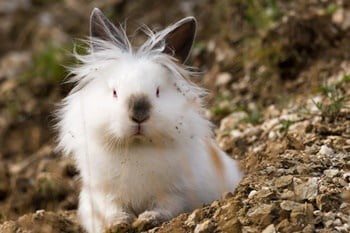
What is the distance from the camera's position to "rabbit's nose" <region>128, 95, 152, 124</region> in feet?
16.1

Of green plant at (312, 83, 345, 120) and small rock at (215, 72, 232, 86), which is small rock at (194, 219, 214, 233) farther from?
small rock at (215, 72, 232, 86)

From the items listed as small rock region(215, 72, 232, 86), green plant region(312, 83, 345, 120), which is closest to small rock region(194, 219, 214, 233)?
green plant region(312, 83, 345, 120)

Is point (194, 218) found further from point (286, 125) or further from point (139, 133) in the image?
point (286, 125)

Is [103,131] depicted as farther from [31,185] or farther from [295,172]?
[31,185]

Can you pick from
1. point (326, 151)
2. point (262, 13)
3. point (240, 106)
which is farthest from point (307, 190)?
point (262, 13)

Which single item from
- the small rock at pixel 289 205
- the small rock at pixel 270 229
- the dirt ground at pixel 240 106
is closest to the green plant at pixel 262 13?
the dirt ground at pixel 240 106

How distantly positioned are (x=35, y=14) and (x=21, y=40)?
563 millimetres

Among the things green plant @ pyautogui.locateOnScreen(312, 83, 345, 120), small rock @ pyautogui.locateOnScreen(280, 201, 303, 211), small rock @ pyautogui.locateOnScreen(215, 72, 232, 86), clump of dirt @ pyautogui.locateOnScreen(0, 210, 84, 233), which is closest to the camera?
small rock @ pyautogui.locateOnScreen(280, 201, 303, 211)

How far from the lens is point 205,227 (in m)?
4.69

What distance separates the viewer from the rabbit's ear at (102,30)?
562 centimetres

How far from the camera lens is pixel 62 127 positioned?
5.65m

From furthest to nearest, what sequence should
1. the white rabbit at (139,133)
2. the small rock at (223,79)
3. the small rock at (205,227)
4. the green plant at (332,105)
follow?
the small rock at (223,79) → the green plant at (332,105) → the white rabbit at (139,133) → the small rock at (205,227)

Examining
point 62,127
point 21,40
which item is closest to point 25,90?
point 21,40

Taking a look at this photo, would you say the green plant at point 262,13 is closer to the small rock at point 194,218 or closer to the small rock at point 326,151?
the small rock at point 326,151
